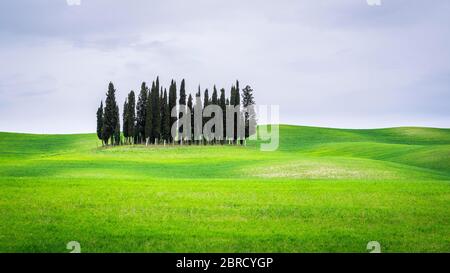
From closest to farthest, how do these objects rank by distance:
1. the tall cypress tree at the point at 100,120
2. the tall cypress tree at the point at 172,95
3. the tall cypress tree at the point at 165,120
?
the tall cypress tree at the point at 165,120, the tall cypress tree at the point at 100,120, the tall cypress tree at the point at 172,95

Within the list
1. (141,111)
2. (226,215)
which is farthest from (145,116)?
(226,215)

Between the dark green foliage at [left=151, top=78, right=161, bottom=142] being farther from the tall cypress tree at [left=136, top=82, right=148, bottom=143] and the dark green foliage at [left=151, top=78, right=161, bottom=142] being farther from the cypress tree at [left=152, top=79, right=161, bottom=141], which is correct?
the tall cypress tree at [left=136, top=82, right=148, bottom=143]

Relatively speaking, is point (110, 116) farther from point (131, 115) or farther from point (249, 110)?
point (249, 110)

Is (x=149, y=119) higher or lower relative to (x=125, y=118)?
lower

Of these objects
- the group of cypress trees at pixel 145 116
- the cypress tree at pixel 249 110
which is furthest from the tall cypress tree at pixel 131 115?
the cypress tree at pixel 249 110

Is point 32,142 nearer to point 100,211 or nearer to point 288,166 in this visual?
point 288,166

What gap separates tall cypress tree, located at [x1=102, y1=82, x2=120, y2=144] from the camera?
3706 inches

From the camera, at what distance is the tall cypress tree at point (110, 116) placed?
94.1 meters

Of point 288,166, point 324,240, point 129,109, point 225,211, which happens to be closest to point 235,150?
point 129,109

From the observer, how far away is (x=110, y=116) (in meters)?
94.6

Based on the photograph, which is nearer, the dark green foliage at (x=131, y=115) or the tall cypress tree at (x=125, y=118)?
the dark green foliage at (x=131, y=115)

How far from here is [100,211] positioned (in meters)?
22.0

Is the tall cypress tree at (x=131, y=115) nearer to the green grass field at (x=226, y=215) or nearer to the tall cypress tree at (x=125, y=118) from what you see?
the tall cypress tree at (x=125, y=118)
